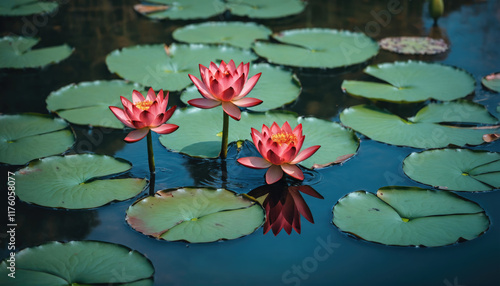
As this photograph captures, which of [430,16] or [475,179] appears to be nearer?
[475,179]

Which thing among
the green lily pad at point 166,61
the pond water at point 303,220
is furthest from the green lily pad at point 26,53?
the green lily pad at point 166,61

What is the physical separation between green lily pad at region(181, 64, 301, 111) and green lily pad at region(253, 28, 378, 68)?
24 cm

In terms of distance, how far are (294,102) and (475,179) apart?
4.36 feet

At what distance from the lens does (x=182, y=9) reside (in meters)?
5.28

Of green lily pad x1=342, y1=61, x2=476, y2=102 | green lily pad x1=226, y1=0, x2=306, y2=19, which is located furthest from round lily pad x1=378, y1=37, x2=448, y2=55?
green lily pad x1=226, y1=0, x2=306, y2=19

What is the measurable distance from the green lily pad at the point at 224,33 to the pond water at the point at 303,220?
0.21m

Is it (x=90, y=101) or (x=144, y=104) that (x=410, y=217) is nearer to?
(x=144, y=104)

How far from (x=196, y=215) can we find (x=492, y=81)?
2.52 meters

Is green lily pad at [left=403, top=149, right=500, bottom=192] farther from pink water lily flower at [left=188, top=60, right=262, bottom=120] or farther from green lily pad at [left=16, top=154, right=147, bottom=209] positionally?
green lily pad at [left=16, top=154, right=147, bottom=209]

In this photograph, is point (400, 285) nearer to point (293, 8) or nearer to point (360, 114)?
point (360, 114)

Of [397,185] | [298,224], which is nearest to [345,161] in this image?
[397,185]

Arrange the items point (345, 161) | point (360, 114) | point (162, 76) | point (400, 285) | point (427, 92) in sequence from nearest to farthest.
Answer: point (400, 285)
point (345, 161)
point (360, 114)
point (427, 92)
point (162, 76)

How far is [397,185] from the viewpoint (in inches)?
105

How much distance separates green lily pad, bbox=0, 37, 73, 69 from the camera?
13.7ft
